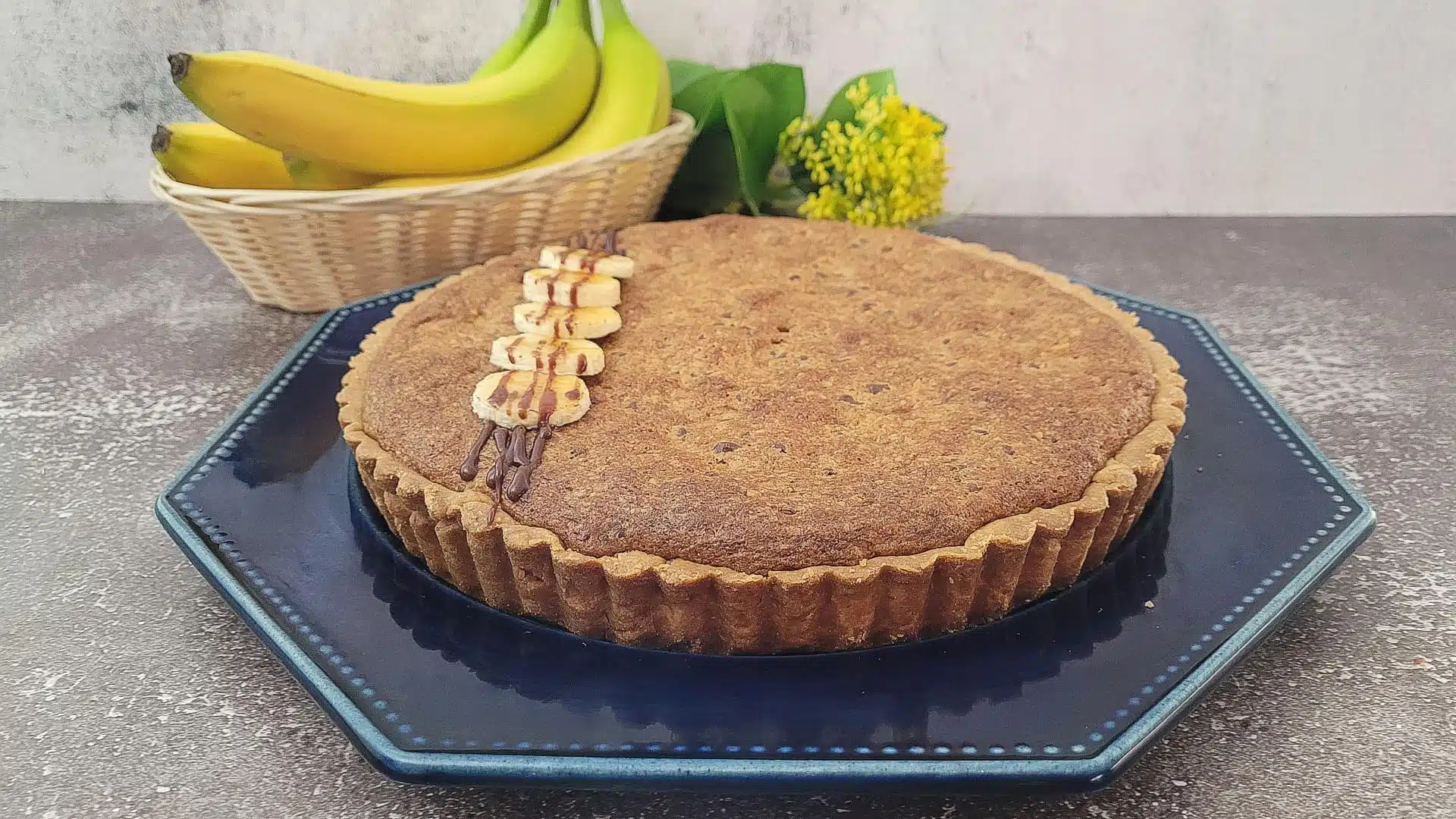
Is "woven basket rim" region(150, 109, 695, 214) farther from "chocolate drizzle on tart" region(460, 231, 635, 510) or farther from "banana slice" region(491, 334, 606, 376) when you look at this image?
"banana slice" region(491, 334, 606, 376)

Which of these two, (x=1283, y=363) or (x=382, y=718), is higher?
(x=382, y=718)

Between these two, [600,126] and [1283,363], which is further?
[600,126]

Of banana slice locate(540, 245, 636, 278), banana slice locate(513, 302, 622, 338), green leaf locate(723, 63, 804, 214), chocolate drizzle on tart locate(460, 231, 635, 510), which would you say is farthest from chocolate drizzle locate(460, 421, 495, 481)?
green leaf locate(723, 63, 804, 214)

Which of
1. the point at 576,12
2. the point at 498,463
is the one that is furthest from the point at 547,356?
the point at 576,12

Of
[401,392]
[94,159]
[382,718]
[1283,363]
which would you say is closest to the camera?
[382,718]

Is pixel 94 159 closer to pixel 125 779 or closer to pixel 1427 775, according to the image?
pixel 125 779

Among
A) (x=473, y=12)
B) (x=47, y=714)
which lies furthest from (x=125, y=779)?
(x=473, y=12)
